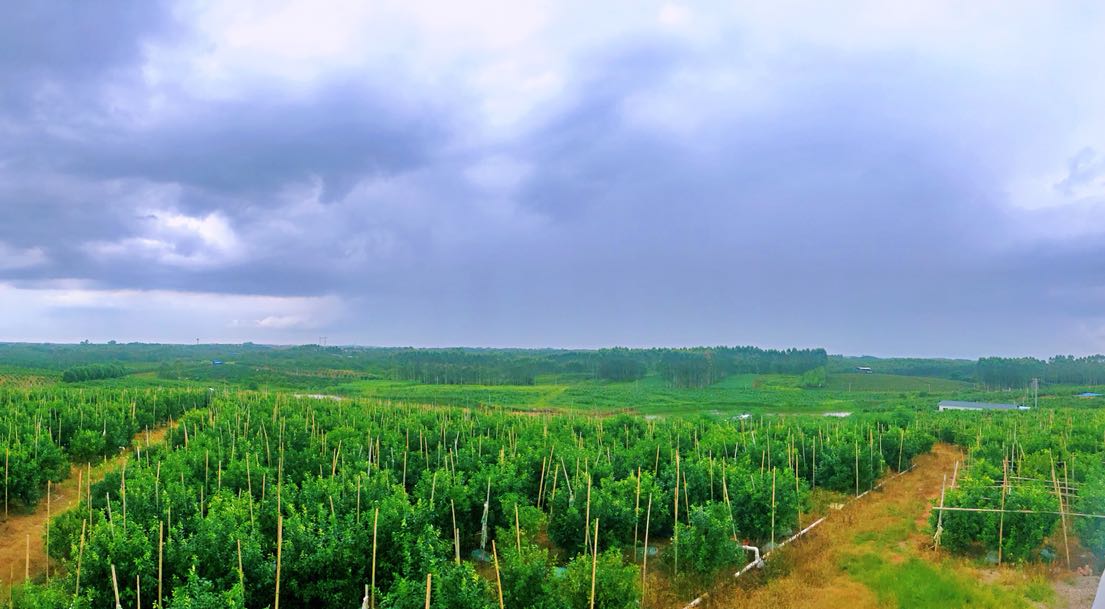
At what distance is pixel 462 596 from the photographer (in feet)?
31.0

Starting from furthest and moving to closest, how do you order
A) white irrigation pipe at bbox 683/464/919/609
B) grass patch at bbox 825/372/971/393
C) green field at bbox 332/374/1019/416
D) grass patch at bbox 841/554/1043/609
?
grass patch at bbox 825/372/971/393
green field at bbox 332/374/1019/416
grass patch at bbox 841/554/1043/609
white irrigation pipe at bbox 683/464/919/609

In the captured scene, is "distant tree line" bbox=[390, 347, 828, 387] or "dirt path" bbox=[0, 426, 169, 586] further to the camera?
"distant tree line" bbox=[390, 347, 828, 387]

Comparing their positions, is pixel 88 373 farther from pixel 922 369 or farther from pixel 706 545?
pixel 922 369

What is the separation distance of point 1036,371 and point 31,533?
11538 cm

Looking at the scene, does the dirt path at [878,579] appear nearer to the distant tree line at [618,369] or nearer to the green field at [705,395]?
the green field at [705,395]

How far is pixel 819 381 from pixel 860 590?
3516 inches

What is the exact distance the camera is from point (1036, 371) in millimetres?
93375

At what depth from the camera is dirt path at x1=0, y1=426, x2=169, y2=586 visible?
49.8 ft

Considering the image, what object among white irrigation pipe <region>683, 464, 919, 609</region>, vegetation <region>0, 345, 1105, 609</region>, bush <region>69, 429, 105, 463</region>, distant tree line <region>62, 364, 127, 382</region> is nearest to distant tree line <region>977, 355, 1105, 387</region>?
vegetation <region>0, 345, 1105, 609</region>

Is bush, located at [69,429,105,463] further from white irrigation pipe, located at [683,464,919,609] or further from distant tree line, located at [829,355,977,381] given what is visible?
distant tree line, located at [829,355,977,381]

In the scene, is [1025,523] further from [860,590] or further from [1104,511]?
[860,590]

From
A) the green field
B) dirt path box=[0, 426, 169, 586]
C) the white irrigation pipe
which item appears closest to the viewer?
the white irrigation pipe

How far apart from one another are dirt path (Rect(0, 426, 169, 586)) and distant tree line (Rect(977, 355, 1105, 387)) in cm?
10915

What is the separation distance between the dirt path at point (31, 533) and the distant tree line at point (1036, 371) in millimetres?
109151
